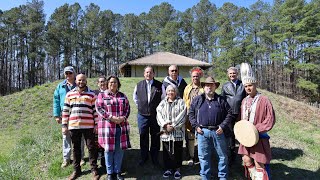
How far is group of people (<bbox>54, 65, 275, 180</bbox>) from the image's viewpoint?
415cm

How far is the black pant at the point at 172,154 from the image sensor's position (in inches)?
185

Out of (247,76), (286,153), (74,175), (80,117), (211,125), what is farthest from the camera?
(286,153)

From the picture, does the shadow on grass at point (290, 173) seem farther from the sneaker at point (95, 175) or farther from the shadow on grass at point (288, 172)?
the sneaker at point (95, 175)

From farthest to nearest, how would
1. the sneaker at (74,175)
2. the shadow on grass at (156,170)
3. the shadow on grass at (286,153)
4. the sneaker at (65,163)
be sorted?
the shadow on grass at (286,153) < the sneaker at (65,163) < the shadow on grass at (156,170) < the sneaker at (74,175)

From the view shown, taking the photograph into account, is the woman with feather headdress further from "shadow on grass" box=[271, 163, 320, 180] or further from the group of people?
"shadow on grass" box=[271, 163, 320, 180]

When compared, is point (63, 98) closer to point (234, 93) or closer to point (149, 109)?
point (149, 109)

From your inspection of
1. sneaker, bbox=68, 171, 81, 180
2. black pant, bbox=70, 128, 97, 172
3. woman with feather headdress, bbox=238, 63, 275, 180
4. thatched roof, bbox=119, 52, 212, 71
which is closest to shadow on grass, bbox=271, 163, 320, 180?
woman with feather headdress, bbox=238, 63, 275, 180

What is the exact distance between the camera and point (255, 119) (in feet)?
13.3

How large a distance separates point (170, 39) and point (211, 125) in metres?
38.9

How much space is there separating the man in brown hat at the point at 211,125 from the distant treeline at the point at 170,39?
99.0ft

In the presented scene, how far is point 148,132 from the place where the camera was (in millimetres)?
5195

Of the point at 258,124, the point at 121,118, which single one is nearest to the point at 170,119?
the point at 121,118

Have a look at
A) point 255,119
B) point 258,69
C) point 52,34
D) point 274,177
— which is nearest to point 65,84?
point 255,119

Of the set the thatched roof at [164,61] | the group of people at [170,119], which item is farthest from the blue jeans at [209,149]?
the thatched roof at [164,61]
